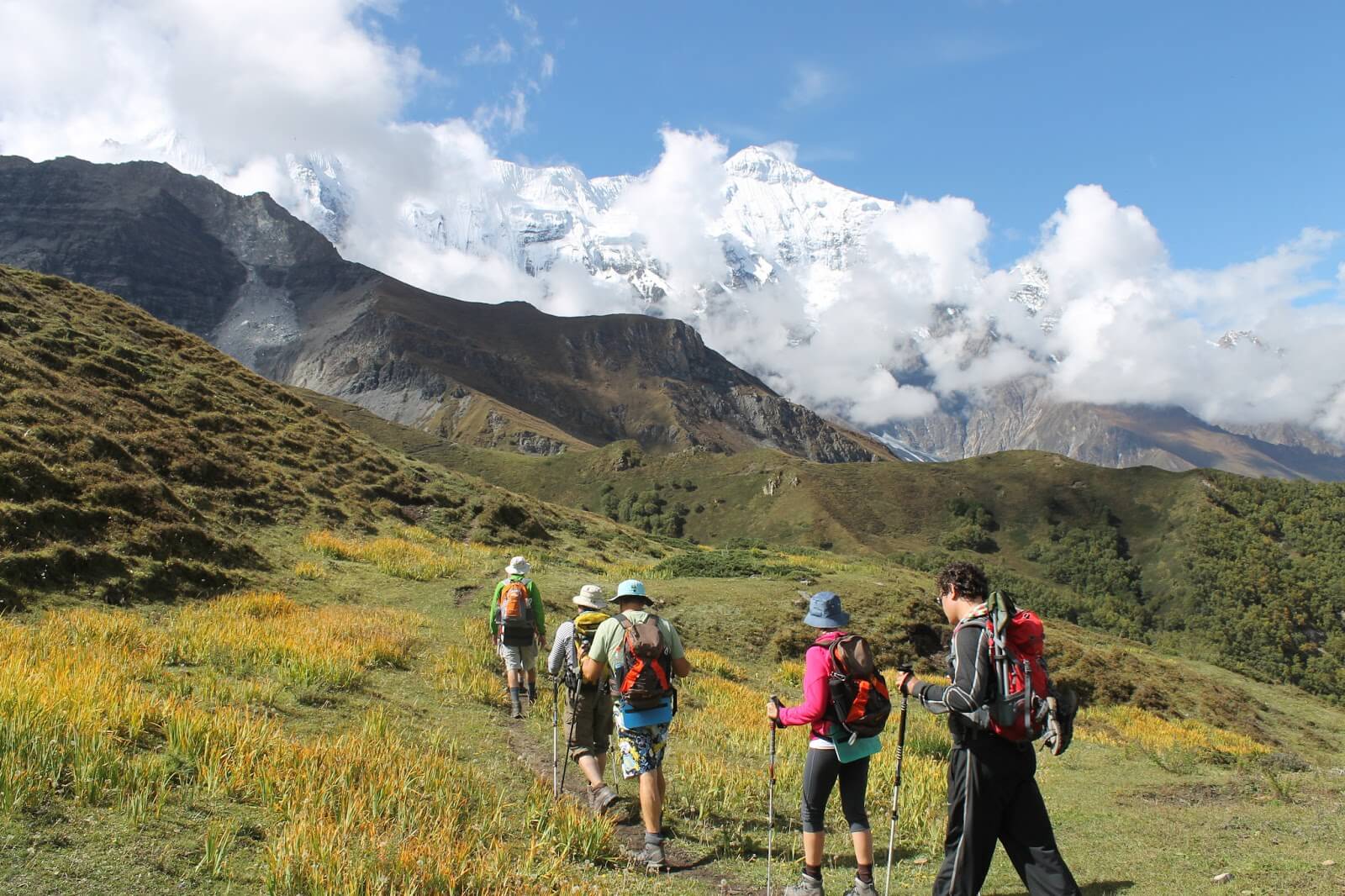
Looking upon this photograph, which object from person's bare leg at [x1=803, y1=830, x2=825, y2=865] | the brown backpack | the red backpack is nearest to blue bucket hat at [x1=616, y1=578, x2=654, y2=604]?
the brown backpack

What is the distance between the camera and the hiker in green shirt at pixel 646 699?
6797 mm

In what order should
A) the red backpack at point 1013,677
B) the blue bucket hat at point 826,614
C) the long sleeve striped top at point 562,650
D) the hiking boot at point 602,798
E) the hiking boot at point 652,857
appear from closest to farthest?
the red backpack at point 1013,677 → the blue bucket hat at point 826,614 → the hiking boot at point 652,857 → the hiking boot at point 602,798 → the long sleeve striped top at point 562,650

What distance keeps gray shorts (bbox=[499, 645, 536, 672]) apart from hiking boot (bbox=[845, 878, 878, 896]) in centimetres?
584

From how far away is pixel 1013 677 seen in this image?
16.5 feet

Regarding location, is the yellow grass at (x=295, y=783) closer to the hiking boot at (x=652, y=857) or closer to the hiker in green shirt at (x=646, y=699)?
the hiking boot at (x=652, y=857)

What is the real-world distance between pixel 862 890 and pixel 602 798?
2.46 m

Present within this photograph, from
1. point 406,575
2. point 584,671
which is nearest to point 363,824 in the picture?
point 584,671

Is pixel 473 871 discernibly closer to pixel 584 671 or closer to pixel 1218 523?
pixel 584 671

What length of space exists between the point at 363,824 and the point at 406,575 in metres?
14.9

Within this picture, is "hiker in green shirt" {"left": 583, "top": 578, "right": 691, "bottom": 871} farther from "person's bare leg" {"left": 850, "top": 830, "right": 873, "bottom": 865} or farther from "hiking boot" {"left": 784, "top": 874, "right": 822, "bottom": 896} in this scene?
"person's bare leg" {"left": 850, "top": 830, "right": 873, "bottom": 865}

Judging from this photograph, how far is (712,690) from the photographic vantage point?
46.9ft

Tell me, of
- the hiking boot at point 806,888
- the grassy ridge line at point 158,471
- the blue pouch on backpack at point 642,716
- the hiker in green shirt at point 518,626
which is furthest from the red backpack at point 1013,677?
the grassy ridge line at point 158,471

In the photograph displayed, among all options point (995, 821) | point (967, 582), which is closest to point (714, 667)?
point (995, 821)

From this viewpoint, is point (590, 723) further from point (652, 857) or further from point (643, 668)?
point (652, 857)
